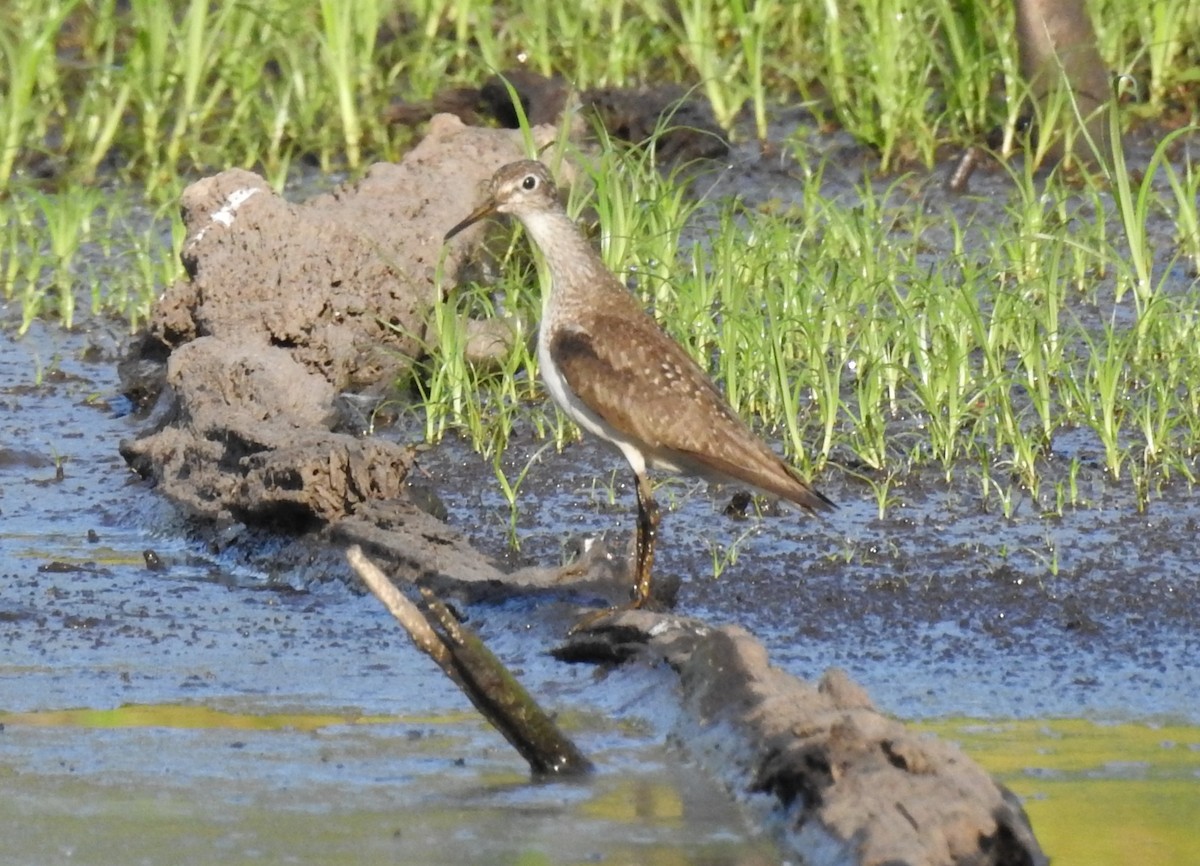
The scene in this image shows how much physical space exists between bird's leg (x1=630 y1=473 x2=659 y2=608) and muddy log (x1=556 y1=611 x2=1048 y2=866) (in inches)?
31.9

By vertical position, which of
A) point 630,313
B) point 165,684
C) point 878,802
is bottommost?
point 165,684

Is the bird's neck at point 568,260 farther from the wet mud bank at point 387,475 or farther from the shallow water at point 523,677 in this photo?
the shallow water at point 523,677

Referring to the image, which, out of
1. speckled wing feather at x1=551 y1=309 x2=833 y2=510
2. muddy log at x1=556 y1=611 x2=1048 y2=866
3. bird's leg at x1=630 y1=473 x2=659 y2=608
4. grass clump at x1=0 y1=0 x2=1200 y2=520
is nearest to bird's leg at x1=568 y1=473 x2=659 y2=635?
bird's leg at x1=630 y1=473 x2=659 y2=608

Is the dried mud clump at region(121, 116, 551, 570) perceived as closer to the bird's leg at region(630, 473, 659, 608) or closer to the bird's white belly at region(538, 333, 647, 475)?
the bird's white belly at region(538, 333, 647, 475)

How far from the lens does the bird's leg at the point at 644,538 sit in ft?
18.3

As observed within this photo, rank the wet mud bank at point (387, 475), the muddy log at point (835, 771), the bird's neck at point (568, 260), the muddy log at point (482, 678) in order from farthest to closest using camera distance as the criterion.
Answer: the bird's neck at point (568, 260) < the muddy log at point (482, 678) < the wet mud bank at point (387, 475) < the muddy log at point (835, 771)

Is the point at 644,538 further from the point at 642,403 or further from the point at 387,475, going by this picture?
the point at 387,475

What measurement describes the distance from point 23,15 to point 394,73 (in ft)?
6.42

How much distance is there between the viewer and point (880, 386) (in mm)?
7078

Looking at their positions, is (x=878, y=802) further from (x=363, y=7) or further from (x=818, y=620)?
(x=363, y=7)

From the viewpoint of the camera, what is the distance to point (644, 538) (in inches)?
223

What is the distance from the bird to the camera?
18.5 ft

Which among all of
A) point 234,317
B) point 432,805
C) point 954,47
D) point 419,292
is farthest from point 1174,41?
point 432,805

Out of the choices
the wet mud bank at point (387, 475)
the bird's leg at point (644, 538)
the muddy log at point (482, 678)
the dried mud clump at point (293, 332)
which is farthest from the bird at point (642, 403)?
the muddy log at point (482, 678)
